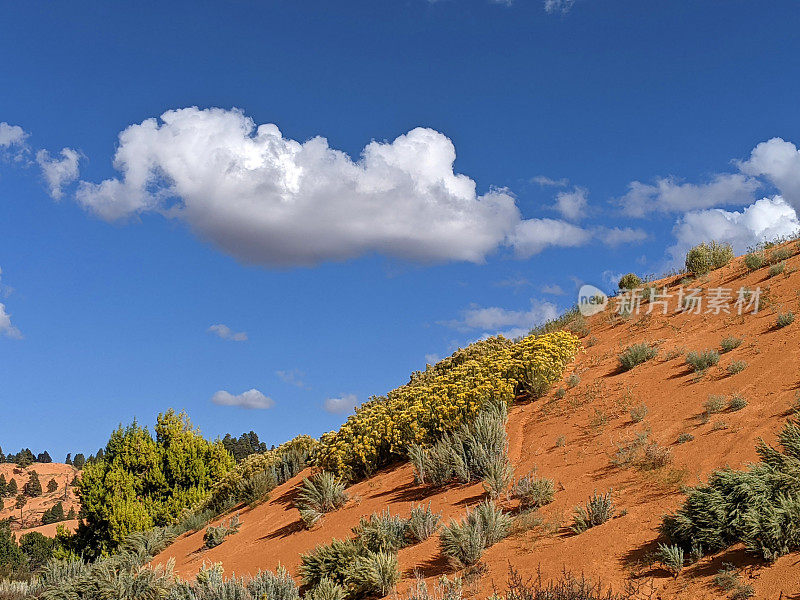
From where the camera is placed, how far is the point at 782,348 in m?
12.9

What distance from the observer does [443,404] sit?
47.4ft

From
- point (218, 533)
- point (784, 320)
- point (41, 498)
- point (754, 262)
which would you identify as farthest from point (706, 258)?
point (41, 498)

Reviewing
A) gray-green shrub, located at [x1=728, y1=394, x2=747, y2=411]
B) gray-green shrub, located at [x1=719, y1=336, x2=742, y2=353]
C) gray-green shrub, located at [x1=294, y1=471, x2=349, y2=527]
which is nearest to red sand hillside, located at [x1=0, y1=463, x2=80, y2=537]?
gray-green shrub, located at [x1=294, y1=471, x2=349, y2=527]

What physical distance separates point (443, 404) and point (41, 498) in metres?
87.7

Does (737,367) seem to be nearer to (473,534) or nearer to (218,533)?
(473,534)

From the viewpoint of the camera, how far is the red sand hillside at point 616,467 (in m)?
7.66

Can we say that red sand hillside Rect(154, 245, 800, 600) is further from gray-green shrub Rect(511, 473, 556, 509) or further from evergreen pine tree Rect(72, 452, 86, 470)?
evergreen pine tree Rect(72, 452, 86, 470)

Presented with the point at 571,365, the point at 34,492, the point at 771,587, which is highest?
the point at 34,492

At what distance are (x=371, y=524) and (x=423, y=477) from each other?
2.46m

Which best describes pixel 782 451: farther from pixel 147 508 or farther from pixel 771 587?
pixel 147 508

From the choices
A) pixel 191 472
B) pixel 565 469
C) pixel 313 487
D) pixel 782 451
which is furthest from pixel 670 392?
pixel 191 472

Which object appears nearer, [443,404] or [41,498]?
[443,404]

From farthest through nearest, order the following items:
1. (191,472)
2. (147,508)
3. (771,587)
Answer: (191,472)
(147,508)
(771,587)

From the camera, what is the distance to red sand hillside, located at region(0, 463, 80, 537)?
229ft
